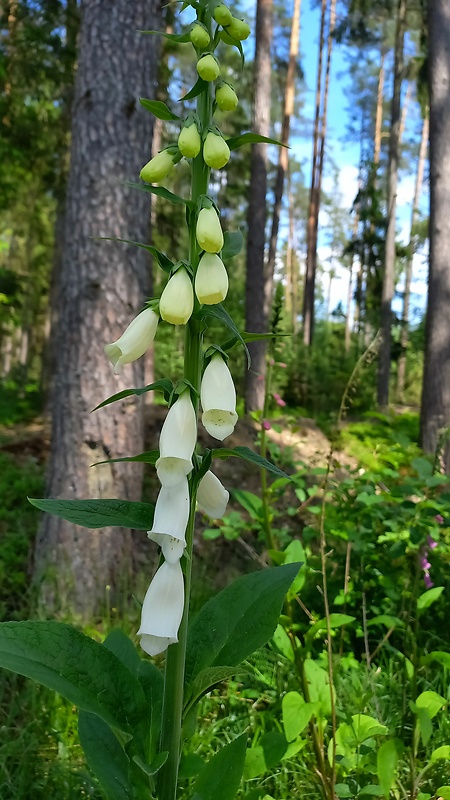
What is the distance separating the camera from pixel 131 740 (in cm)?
106

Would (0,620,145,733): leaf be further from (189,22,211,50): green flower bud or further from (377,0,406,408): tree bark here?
(377,0,406,408): tree bark

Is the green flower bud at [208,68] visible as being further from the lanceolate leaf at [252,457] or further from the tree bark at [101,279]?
the tree bark at [101,279]

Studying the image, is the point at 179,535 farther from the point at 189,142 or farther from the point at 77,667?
the point at 189,142

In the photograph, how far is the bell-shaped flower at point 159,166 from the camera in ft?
3.93

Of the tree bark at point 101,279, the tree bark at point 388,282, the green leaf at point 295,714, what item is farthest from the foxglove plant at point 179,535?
the tree bark at point 388,282

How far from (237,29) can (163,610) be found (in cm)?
118

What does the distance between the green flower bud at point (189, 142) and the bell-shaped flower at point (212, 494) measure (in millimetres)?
643

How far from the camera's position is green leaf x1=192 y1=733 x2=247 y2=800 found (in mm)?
1107

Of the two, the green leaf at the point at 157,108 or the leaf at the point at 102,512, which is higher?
the green leaf at the point at 157,108

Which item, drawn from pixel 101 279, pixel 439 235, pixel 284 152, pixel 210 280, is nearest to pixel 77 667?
pixel 210 280

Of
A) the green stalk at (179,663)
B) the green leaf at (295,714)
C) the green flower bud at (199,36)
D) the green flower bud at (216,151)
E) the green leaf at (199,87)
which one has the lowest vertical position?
the green leaf at (295,714)

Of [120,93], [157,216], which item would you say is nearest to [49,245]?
[157,216]

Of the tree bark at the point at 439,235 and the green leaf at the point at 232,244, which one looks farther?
the tree bark at the point at 439,235

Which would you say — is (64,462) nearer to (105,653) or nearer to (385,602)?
(385,602)
